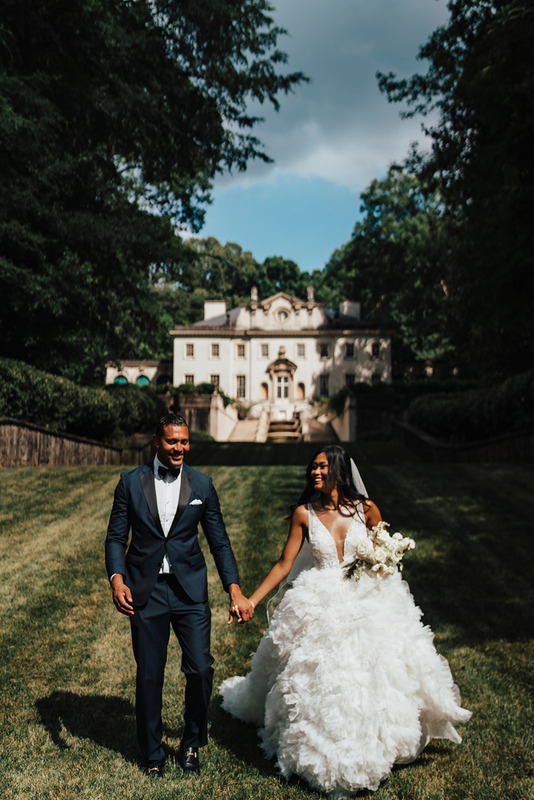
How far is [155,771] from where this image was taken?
3910 millimetres

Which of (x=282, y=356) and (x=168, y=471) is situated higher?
(x=282, y=356)

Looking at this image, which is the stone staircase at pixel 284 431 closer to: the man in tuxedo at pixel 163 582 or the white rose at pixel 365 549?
the white rose at pixel 365 549

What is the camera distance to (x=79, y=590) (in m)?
7.27

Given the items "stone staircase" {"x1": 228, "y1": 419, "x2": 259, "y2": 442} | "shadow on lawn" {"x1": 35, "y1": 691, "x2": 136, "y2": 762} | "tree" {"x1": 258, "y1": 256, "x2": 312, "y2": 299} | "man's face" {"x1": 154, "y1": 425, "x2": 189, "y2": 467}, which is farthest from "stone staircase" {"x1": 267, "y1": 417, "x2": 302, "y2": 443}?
"tree" {"x1": 258, "y1": 256, "x2": 312, "y2": 299}

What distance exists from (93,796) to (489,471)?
11136 mm

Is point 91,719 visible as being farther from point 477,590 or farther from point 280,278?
point 280,278

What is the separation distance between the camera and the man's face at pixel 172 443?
389 centimetres

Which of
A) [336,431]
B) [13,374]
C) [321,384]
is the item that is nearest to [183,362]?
[321,384]

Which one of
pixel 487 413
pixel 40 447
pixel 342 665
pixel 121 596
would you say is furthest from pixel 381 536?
pixel 487 413

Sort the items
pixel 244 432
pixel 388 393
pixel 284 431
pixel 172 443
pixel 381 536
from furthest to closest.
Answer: pixel 244 432
pixel 284 431
pixel 388 393
pixel 381 536
pixel 172 443

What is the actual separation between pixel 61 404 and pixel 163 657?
13.4 metres

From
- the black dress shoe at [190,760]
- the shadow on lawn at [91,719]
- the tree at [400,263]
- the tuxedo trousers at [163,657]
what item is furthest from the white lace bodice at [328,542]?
the tree at [400,263]

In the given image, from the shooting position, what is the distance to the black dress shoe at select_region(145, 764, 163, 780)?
3.90 meters

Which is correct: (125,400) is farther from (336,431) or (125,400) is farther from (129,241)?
(336,431)
